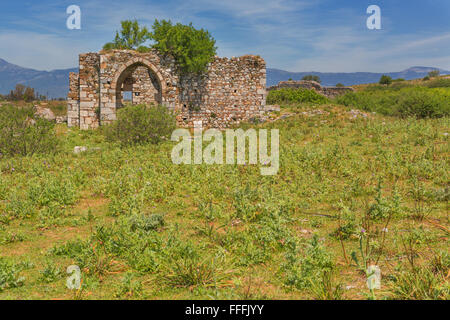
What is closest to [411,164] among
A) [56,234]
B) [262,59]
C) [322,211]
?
[322,211]

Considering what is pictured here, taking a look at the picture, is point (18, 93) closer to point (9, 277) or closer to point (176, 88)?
point (176, 88)

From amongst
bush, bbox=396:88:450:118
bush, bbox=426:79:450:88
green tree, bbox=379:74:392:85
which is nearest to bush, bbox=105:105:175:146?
bush, bbox=396:88:450:118

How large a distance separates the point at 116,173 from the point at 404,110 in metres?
15.7

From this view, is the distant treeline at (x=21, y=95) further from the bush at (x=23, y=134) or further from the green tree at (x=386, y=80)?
the green tree at (x=386, y=80)

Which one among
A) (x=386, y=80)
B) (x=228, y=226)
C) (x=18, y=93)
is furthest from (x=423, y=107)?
(x=386, y=80)

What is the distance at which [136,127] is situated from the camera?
473 inches

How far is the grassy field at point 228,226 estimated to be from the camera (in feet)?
11.2

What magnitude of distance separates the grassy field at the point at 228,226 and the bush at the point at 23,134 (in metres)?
0.79

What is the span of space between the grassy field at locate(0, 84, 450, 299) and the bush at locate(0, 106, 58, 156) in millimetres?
787

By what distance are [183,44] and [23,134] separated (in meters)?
10.1

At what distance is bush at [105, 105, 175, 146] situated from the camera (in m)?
12.0

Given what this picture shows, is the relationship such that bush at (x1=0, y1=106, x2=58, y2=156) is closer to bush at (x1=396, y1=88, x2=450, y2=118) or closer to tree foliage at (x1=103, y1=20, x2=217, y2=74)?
tree foliage at (x1=103, y1=20, x2=217, y2=74)

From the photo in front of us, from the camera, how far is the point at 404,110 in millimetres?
18297
